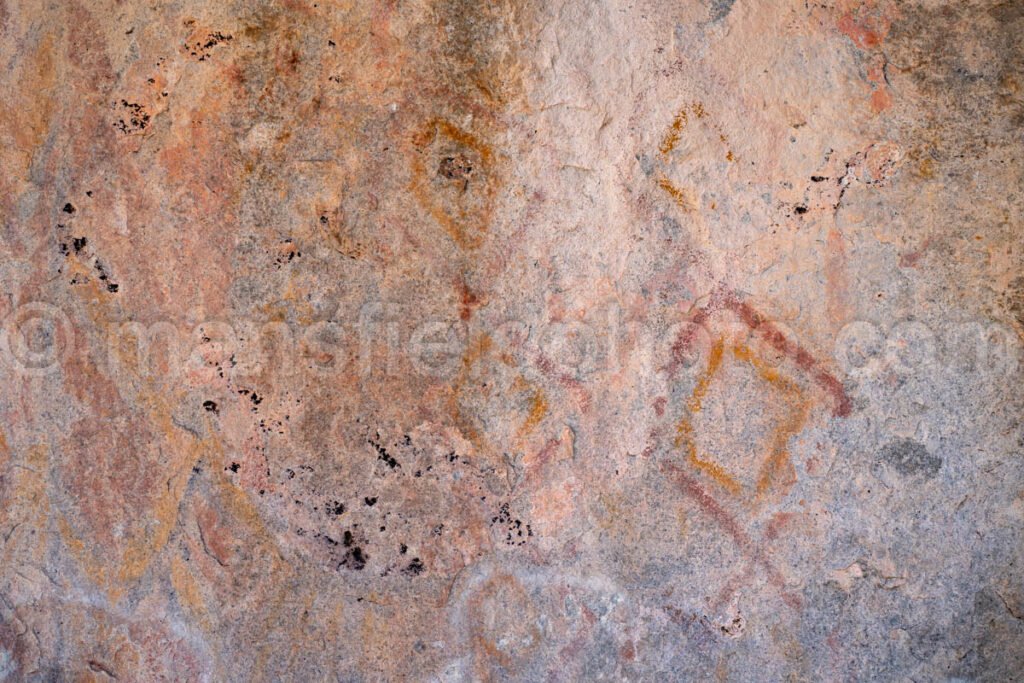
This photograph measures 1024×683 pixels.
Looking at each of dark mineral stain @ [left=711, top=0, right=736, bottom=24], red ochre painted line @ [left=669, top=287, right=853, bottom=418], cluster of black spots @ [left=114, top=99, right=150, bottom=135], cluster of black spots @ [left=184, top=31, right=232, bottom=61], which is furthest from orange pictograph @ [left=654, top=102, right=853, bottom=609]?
cluster of black spots @ [left=114, top=99, right=150, bottom=135]

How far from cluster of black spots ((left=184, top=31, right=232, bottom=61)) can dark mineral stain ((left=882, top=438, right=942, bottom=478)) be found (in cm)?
162

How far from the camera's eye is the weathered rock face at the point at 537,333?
1596 millimetres

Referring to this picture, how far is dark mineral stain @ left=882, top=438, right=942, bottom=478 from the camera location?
161 centimetres

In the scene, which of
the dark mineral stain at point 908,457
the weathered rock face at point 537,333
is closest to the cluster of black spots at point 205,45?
the weathered rock face at point 537,333

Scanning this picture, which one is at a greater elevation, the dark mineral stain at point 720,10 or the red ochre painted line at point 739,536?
the dark mineral stain at point 720,10

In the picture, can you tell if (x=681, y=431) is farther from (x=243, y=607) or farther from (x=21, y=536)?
(x=21, y=536)

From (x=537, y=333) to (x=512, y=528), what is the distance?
16.4 inches

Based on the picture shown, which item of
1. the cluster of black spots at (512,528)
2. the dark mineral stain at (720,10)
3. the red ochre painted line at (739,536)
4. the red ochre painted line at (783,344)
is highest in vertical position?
the dark mineral stain at (720,10)

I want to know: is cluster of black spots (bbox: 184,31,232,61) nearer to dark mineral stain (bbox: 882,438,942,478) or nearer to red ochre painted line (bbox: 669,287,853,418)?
red ochre painted line (bbox: 669,287,853,418)

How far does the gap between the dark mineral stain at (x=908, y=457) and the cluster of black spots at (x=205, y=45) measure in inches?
63.6

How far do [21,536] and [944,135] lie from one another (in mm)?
2145

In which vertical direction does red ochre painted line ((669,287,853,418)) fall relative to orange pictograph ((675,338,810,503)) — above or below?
above

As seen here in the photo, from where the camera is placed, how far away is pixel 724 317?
161 centimetres

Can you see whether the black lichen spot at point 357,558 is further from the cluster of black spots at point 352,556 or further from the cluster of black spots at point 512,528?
the cluster of black spots at point 512,528
